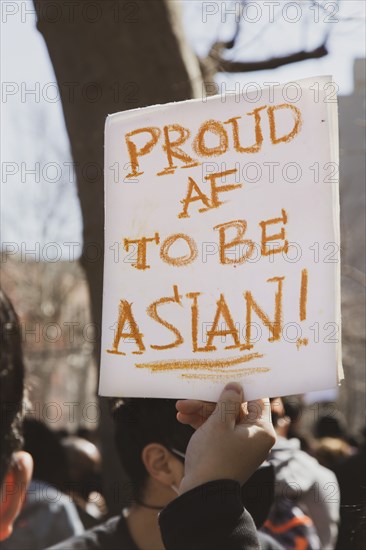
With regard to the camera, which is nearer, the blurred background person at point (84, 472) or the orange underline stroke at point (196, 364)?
the orange underline stroke at point (196, 364)

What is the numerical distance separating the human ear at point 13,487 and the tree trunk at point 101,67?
6.07 feet

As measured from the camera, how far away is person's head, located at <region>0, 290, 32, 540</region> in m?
1.58

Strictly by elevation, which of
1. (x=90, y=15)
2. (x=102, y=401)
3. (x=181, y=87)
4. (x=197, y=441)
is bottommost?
(x=102, y=401)

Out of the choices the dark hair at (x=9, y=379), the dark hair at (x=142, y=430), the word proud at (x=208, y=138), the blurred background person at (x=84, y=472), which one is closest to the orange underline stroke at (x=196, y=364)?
the dark hair at (x=9, y=379)

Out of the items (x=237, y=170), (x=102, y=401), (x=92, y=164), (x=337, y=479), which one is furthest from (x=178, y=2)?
(x=337, y=479)

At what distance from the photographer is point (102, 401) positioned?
3701mm

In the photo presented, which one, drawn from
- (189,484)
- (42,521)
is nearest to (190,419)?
(189,484)

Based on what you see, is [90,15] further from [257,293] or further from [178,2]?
[257,293]

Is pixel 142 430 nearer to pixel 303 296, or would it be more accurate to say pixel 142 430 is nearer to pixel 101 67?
pixel 303 296

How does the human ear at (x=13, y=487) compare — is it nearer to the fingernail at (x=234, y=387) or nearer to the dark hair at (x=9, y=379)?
the dark hair at (x=9, y=379)

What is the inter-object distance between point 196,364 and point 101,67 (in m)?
2.09

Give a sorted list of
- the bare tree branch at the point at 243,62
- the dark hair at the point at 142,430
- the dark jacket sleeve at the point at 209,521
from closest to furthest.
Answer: the dark jacket sleeve at the point at 209,521 < the dark hair at the point at 142,430 < the bare tree branch at the point at 243,62

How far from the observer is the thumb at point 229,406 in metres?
1.49

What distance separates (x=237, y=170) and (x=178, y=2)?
78.0 inches
